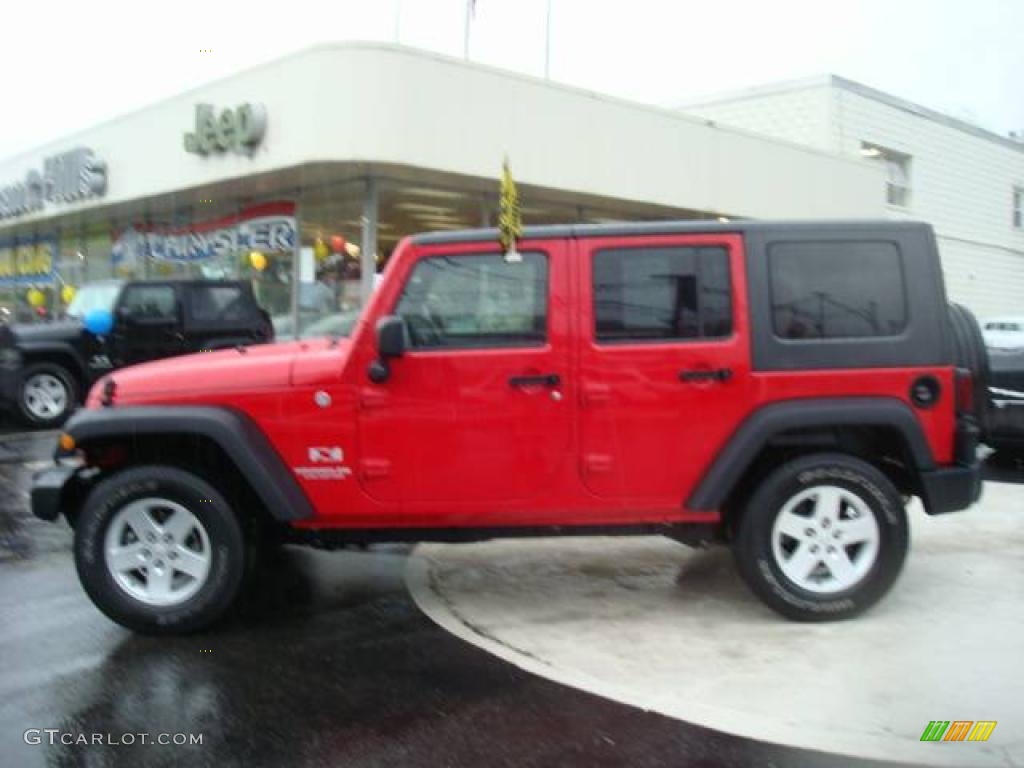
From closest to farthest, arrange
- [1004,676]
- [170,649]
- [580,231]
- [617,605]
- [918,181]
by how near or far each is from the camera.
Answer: [1004,676]
[170,649]
[580,231]
[617,605]
[918,181]

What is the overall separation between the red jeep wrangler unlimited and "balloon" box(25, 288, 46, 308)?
2024 centimetres

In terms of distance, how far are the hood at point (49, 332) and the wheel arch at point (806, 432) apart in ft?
32.2

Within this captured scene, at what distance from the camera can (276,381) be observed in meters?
4.51

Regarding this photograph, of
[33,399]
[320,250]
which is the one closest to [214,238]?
[320,250]

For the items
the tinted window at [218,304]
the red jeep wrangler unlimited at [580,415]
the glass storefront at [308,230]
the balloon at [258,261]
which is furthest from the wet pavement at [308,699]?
the balloon at [258,261]

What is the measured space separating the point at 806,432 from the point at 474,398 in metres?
1.62

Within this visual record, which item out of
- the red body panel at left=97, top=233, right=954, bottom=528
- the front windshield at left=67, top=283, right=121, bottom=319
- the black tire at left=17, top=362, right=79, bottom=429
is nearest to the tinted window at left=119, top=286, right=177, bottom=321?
the front windshield at left=67, top=283, right=121, bottom=319

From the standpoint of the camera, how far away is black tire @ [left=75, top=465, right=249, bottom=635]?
447 cm

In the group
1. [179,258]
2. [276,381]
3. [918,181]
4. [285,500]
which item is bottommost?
[285,500]

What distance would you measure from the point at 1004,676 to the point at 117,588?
3.96 metres

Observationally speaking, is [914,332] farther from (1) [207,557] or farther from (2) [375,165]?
(2) [375,165]

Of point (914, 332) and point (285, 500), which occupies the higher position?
point (914, 332)

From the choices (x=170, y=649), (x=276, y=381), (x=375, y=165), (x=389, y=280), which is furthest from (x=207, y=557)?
(x=375, y=165)

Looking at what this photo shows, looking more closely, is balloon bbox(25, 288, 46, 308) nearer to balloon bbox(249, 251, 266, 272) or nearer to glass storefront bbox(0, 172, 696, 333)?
glass storefront bbox(0, 172, 696, 333)
